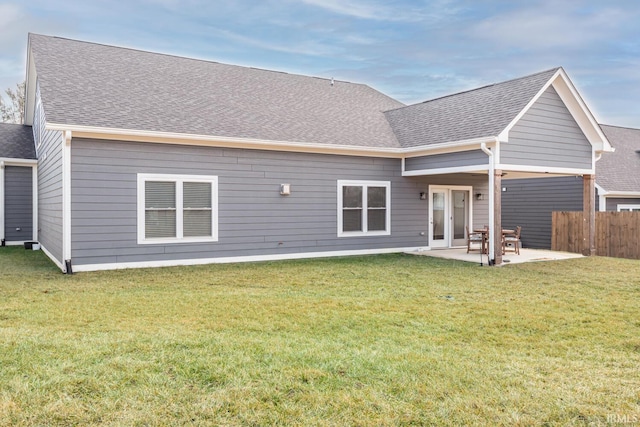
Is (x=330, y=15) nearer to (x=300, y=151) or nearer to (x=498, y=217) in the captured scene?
(x=300, y=151)

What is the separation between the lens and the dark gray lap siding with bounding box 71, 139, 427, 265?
924cm

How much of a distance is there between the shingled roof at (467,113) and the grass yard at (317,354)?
4.61 meters

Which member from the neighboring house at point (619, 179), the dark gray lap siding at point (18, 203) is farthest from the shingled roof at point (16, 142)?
the neighboring house at point (619, 179)

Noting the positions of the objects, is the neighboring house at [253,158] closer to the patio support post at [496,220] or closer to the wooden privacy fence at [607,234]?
the patio support post at [496,220]

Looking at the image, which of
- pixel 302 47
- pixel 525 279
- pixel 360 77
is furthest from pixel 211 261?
pixel 360 77

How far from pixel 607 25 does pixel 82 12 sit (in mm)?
15817

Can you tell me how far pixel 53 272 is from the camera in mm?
9086

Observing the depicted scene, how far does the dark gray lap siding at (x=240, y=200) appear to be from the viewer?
9.24 metres

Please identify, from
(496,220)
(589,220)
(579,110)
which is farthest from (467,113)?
(589,220)

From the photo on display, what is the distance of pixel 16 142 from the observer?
1534cm

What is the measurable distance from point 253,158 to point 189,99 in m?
2.34

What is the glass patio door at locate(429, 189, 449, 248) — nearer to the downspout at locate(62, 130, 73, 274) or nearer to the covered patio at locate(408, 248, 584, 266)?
the covered patio at locate(408, 248, 584, 266)

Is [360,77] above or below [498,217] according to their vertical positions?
above

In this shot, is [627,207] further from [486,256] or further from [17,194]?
[17,194]
